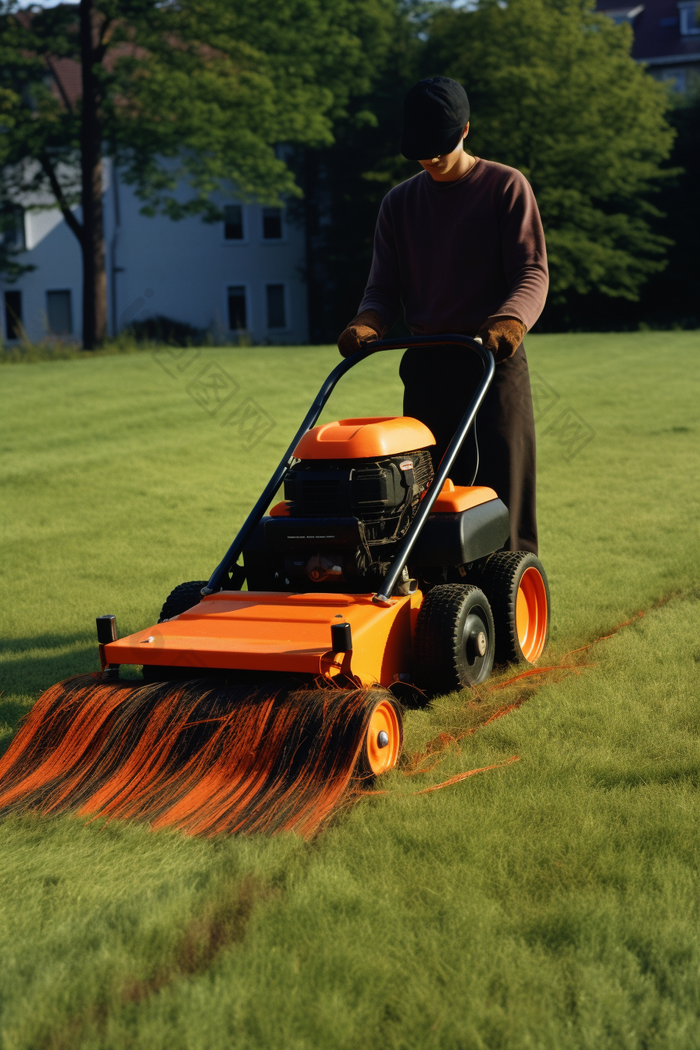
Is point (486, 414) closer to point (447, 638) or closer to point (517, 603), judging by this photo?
point (517, 603)

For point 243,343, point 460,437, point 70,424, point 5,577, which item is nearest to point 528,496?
point 460,437

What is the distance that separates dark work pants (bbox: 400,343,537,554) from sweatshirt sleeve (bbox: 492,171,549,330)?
0.81 ft

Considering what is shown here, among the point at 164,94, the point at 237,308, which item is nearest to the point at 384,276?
the point at 164,94

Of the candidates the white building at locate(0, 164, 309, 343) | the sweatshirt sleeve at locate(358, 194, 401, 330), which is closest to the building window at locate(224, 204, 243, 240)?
the white building at locate(0, 164, 309, 343)

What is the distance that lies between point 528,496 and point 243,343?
2050cm

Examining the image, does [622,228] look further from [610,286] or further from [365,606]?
[365,606]

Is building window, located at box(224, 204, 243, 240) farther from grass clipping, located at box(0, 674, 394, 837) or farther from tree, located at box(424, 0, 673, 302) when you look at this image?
grass clipping, located at box(0, 674, 394, 837)

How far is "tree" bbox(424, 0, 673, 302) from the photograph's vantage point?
33.8 m

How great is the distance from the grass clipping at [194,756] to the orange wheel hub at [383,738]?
0.04 meters

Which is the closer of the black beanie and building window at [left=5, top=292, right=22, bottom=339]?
the black beanie

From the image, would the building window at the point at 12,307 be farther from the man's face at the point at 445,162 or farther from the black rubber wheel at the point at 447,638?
the black rubber wheel at the point at 447,638

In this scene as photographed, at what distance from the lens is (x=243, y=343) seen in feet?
78.7

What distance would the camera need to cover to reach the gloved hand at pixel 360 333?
12.8 ft

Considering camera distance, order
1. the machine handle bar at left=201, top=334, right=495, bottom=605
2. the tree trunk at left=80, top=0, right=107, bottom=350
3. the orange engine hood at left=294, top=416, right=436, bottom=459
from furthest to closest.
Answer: the tree trunk at left=80, top=0, right=107, bottom=350
the orange engine hood at left=294, top=416, right=436, bottom=459
the machine handle bar at left=201, top=334, right=495, bottom=605
